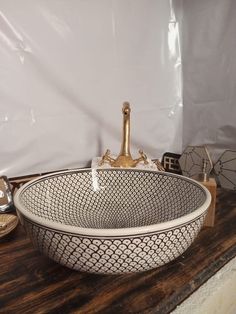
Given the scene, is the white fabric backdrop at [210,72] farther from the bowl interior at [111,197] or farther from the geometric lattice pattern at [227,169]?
the bowl interior at [111,197]

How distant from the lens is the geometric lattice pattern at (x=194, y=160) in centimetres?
102

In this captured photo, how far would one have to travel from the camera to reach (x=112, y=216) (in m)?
0.67

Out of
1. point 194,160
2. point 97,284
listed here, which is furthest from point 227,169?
point 97,284

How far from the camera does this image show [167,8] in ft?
3.67

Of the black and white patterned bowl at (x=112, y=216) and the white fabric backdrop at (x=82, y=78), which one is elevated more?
the white fabric backdrop at (x=82, y=78)

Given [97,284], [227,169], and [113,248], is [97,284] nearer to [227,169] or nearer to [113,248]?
[113,248]

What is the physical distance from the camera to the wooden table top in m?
0.42

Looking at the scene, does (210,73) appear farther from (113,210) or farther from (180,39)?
(113,210)

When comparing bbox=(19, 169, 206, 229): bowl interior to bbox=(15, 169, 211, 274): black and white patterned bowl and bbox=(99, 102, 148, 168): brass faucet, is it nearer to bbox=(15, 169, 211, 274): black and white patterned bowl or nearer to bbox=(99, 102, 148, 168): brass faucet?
bbox=(15, 169, 211, 274): black and white patterned bowl

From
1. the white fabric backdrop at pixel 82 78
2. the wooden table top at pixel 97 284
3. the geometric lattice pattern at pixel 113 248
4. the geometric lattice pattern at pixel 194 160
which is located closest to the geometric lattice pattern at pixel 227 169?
the geometric lattice pattern at pixel 194 160

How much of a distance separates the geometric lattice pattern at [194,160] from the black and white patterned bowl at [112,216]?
1.31ft

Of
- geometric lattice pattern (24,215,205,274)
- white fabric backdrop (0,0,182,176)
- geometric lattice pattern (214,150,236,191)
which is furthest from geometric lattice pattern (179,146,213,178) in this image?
geometric lattice pattern (24,215,205,274)

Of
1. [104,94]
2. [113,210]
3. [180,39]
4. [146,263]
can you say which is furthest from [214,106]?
[146,263]

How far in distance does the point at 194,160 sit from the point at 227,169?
122 millimetres
